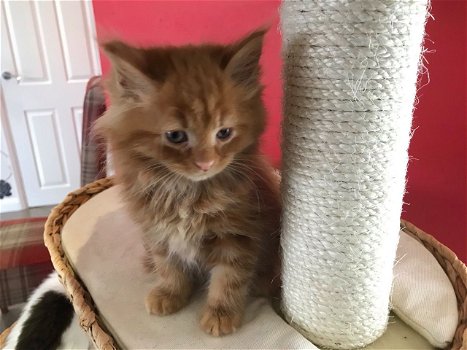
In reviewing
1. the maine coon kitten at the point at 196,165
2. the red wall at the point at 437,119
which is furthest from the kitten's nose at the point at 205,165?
the red wall at the point at 437,119

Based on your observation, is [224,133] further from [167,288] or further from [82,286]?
[82,286]

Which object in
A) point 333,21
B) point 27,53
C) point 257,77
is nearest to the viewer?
point 333,21

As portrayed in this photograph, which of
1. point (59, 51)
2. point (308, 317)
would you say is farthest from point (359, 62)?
point (59, 51)

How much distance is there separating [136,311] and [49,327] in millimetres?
350

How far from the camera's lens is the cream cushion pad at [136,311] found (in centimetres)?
90

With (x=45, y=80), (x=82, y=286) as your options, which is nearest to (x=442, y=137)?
(x=82, y=286)

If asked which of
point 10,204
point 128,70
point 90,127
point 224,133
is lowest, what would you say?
point 10,204

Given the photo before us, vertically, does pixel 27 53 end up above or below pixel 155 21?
below

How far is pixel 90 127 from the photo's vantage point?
1705mm

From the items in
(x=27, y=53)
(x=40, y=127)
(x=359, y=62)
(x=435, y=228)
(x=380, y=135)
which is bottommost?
(x=40, y=127)

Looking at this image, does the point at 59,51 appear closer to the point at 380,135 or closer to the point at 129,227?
the point at 129,227

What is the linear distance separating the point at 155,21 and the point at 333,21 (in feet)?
5.17

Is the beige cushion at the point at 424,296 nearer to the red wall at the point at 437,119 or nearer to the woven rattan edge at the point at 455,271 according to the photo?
the woven rattan edge at the point at 455,271

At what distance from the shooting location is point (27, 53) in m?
3.12
